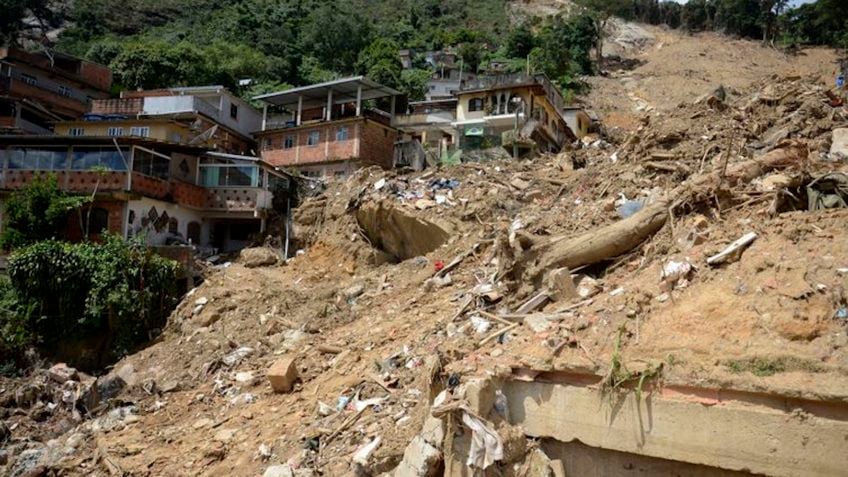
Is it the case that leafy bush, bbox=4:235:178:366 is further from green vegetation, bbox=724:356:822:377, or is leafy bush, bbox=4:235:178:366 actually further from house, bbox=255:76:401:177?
green vegetation, bbox=724:356:822:377

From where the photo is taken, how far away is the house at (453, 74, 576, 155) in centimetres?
2764

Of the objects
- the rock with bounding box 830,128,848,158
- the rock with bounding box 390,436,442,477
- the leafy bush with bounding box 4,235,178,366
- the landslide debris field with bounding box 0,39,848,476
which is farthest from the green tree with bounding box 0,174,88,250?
the rock with bounding box 830,128,848,158

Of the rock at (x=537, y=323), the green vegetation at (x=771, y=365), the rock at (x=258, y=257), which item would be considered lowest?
the rock at (x=258, y=257)

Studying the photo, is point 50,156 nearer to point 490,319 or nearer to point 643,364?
point 490,319

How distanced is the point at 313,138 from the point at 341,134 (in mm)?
1548

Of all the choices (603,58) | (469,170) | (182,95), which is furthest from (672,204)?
(603,58)

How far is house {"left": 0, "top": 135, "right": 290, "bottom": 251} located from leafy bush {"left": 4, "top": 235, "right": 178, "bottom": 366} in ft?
7.75

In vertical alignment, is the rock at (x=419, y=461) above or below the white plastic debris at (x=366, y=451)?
above

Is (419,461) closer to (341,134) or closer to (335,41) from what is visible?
(341,134)

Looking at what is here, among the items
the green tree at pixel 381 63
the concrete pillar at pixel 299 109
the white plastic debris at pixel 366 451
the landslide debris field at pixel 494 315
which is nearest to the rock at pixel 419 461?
the landslide debris field at pixel 494 315

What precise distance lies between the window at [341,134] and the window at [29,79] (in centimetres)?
1984

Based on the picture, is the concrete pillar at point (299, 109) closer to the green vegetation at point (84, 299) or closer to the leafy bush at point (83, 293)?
the green vegetation at point (84, 299)

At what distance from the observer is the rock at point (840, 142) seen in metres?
12.1

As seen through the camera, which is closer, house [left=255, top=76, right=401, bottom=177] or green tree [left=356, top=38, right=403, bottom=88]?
house [left=255, top=76, right=401, bottom=177]
